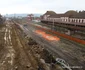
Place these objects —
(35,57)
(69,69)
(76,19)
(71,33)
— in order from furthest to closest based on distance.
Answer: (76,19) < (71,33) < (35,57) < (69,69)

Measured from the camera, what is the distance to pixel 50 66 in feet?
71.2

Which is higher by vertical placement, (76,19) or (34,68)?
(76,19)

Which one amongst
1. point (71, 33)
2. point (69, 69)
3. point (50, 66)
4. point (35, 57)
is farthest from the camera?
point (71, 33)

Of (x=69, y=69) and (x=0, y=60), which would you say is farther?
(x=0, y=60)

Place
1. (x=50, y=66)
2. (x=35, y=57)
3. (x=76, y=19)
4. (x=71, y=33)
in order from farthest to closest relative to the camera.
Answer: (x=76, y=19) → (x=71, y=33) → (x=35, y=57) → (x=50, y=66)

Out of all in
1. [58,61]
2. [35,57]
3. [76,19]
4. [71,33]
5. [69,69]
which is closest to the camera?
[69,69]

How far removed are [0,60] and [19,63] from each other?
3.97m

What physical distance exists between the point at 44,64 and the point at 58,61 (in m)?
2.49

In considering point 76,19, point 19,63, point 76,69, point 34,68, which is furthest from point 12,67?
point 76,19

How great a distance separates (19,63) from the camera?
23078mm

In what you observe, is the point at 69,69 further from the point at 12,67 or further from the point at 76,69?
the point at 12,67

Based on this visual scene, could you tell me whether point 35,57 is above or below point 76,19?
below

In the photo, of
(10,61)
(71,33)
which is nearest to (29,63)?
(10,61)

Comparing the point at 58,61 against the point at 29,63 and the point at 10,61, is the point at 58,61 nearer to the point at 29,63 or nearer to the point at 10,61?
the point at 29,63
